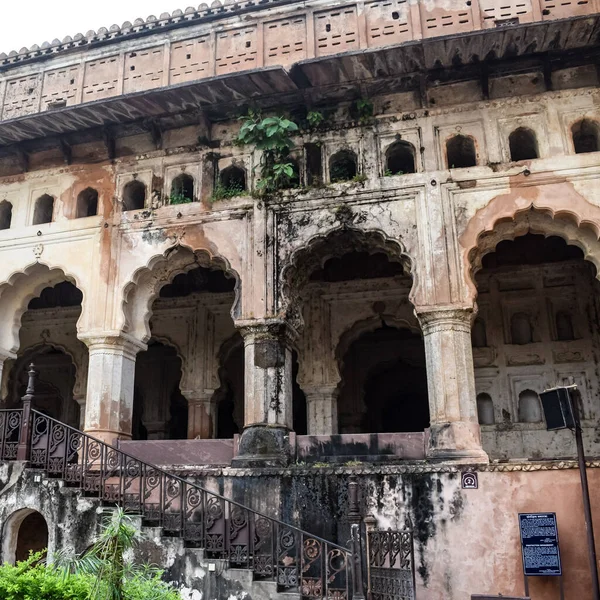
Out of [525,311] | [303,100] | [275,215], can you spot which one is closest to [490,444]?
[525,311]

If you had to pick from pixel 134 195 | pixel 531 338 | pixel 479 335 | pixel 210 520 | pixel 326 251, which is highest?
pixel 134 195

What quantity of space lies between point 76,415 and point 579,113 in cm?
1355

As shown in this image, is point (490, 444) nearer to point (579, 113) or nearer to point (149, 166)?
point (579, 113)

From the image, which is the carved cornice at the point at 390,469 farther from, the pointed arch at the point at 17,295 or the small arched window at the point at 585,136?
the small arched window at the point at 585,136

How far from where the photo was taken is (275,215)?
12.4 m

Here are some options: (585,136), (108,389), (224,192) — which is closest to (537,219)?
(585,136)

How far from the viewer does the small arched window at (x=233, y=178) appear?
42.6ft

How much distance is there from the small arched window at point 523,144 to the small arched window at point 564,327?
12.3 feet

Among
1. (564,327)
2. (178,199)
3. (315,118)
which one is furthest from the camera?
(564,327)

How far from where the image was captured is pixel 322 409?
14.4 metres

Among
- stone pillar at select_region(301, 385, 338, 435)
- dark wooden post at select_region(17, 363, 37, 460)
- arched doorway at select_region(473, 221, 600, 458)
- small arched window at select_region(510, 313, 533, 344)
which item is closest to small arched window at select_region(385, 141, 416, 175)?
arched doorway at select_region(473, 221, 600, 458)

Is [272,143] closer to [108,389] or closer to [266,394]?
[266,394]

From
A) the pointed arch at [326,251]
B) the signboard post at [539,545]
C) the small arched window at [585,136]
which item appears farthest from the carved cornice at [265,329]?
the small arched window at [585,136]

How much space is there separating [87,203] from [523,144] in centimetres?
833
